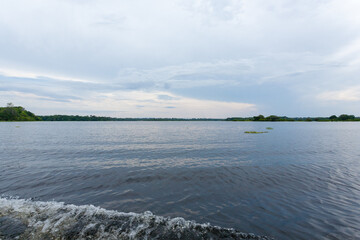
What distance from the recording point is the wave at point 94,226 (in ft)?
24.9

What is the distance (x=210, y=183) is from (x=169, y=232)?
25.0 ft

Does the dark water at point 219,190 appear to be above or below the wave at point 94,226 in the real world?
below

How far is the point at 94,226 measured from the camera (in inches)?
323

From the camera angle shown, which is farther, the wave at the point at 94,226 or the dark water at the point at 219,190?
the dark water at the point at 219,190

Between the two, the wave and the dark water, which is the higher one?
the wave

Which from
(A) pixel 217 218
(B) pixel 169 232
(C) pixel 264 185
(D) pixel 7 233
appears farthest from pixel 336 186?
(D) pixel 7 233

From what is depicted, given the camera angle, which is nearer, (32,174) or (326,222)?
(326,222)

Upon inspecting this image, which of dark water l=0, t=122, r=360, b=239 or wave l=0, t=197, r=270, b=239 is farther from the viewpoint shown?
dark water l=0, t=122, r=360, b=239

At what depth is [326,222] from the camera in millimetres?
8898

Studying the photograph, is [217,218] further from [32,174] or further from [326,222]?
[32,174]

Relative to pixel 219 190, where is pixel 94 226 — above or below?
above

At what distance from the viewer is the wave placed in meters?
7.59

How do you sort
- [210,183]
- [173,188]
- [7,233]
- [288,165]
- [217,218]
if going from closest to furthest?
[7,233]
[217,218]
[173,188]
[210,183]
[288,165]

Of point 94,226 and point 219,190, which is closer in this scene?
point 94,226
